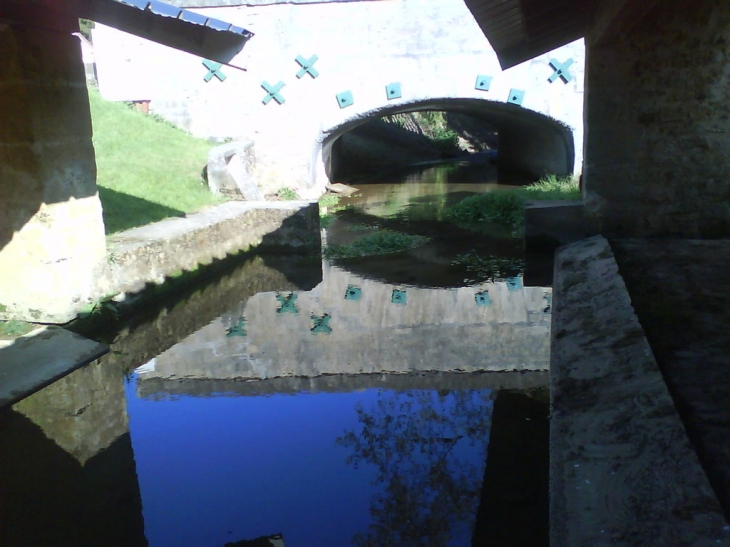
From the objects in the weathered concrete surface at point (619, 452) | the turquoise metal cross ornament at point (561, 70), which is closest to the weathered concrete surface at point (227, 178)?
the turquoise metal cross ornament at point (561, 70)

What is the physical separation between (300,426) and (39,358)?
2.17 m

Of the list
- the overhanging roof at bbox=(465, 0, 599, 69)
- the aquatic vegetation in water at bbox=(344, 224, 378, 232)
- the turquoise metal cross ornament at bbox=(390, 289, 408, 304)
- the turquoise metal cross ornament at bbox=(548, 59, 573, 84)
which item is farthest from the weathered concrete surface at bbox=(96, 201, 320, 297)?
the turquoise metal cross ornament at bbox=(548, 59, 573, 84)

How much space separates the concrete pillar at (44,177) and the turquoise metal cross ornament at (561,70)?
9607mm

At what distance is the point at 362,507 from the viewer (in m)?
3.78

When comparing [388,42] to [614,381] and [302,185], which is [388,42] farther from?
[614,381]

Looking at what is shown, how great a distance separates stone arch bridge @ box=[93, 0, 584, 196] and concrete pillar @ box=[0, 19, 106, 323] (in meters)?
7.25

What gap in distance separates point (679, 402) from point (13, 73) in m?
5.16

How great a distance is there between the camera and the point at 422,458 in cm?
432

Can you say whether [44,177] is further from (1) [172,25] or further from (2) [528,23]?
(2) [528,23]

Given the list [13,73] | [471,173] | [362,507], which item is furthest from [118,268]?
[471,173]

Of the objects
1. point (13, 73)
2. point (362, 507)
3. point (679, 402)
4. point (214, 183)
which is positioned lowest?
point (362, 507)

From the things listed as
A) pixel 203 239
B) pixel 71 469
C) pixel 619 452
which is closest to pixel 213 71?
pixel 203 239

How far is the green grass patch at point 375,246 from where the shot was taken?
32.2 ft

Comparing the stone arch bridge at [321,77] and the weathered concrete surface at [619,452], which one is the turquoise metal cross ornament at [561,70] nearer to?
the stone arch bridge at [321,77]
